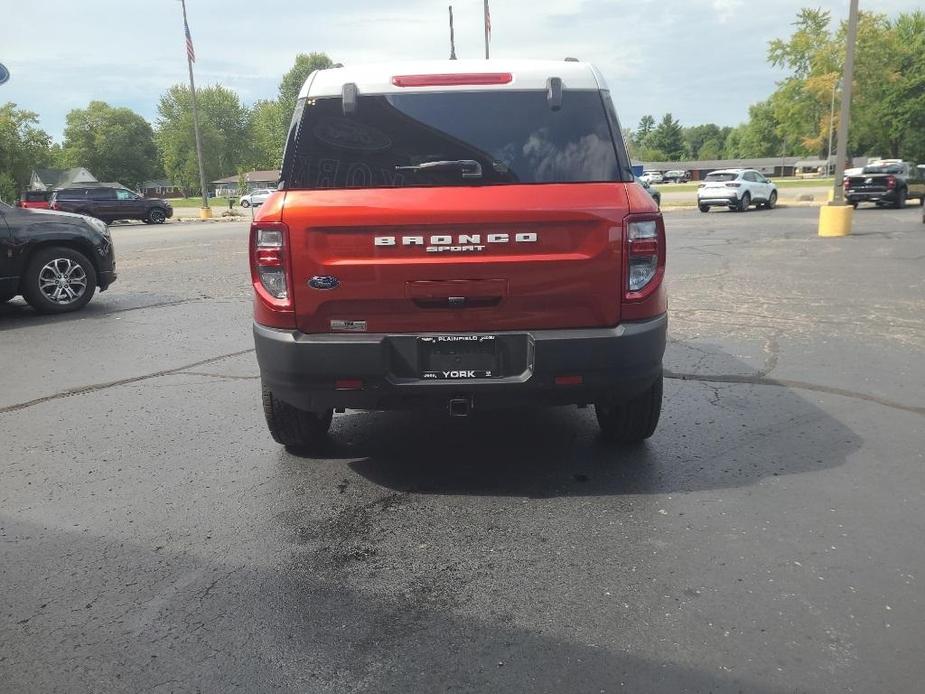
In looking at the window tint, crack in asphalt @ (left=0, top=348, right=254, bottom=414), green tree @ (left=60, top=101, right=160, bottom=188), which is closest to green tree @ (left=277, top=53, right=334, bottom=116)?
green tree @ (left=60, top=101, right=160, bottom=188)

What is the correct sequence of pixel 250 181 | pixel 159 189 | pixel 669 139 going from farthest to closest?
pixel 669 139 < pixel 159 189 < pixel 250 181

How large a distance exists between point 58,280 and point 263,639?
8.25 m

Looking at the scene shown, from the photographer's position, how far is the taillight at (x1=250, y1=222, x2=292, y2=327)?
3441 mm

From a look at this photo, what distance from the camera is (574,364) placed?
11.4 feet

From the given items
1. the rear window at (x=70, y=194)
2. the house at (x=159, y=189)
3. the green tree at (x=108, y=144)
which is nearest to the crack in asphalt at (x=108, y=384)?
the rear window at (x=70, y=194)

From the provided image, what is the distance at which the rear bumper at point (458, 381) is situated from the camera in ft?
11.4

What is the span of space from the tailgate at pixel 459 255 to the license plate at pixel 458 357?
0.06 metres

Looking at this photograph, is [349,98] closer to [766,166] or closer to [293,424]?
[293,424]

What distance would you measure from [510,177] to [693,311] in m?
5.63

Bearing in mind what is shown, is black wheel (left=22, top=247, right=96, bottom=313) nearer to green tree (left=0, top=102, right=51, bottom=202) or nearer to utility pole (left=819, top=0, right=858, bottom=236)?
utility pole (left=819, top=0, right=858, bottom=236)

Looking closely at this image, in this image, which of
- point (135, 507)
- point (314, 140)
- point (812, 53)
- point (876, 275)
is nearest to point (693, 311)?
point (876, 275)

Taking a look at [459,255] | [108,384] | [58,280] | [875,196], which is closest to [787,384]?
[459,255]

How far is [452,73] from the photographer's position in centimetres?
374

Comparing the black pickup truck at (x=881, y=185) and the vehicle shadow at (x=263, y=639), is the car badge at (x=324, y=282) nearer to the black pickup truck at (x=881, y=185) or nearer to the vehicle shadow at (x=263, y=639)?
the vehicle shadow at (x=263, y=639)
